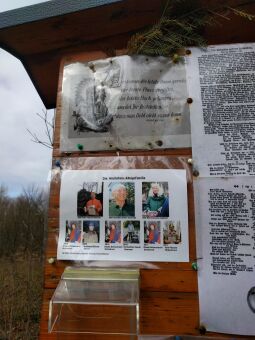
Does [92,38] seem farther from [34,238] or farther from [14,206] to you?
[14,206]

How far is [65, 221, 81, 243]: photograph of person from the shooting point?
5.97ft

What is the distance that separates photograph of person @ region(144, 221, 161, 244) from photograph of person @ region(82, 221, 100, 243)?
0.27m

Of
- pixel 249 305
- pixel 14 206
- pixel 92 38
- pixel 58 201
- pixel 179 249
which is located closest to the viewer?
pixel 249 305

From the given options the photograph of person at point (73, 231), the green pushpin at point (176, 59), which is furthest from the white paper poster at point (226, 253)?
the green pushpin at point (176, 59)

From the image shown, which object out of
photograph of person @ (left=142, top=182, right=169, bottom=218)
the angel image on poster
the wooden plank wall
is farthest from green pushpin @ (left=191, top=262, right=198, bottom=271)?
the angel image on poster

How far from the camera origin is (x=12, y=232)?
52.3 ft

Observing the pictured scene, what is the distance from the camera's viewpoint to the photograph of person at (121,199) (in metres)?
1.81

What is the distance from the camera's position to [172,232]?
1.76 metres

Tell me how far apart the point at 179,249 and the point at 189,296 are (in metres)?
0.24

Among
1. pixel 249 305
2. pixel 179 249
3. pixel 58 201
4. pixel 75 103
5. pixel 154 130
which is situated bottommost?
pixel 249 305

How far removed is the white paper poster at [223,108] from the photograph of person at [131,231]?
1.56ft

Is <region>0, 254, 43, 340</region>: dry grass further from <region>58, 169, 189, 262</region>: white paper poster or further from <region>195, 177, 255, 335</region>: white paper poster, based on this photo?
<region>195, 177, 255, 335</region>: white paper poster

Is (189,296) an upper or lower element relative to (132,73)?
lower

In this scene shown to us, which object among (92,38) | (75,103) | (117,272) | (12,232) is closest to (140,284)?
(117,272)
